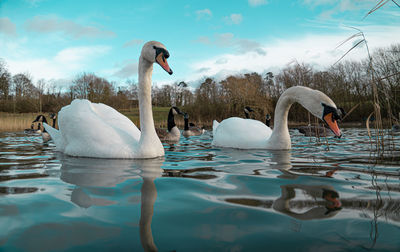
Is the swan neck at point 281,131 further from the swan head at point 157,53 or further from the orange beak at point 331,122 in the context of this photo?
the swan head at point 157,53

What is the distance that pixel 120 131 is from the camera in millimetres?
4664

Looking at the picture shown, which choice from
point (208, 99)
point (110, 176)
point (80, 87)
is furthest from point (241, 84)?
point (80, 87)

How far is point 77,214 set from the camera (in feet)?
6.03

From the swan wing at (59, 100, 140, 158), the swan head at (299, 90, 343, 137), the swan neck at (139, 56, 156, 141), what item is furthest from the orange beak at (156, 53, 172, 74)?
the swan head at (299, 90, 343, 137)

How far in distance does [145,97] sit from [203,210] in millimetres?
2888

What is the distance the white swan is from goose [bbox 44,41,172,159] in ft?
6.59

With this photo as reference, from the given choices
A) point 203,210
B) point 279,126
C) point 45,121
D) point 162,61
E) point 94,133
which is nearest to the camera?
Answer: point 203,210

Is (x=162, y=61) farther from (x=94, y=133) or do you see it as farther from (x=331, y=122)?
(x=331, y=122)

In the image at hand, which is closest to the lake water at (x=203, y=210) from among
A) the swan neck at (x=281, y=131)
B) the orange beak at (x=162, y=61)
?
the orange beak at (x=162, y=61)

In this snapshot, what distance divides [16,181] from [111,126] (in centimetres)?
192

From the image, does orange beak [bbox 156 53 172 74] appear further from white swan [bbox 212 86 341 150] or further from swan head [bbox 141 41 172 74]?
white swan [bbox 212 86 341 150]

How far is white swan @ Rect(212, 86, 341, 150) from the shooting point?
4000 millimetres

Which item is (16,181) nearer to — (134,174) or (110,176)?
(110,176)

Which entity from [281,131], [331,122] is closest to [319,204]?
[331,122]
